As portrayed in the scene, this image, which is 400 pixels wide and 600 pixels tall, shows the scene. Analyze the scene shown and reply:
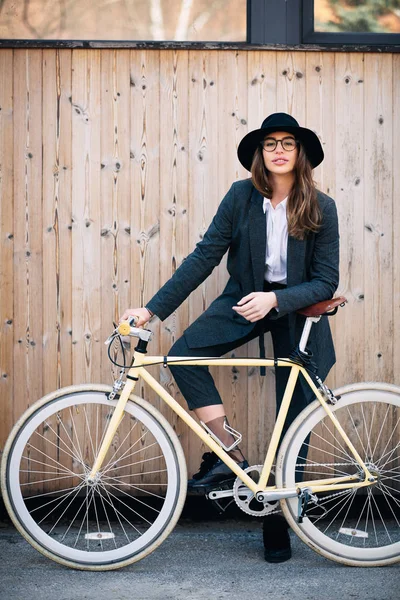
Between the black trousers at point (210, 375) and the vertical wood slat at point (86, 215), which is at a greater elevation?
the vertical wood slat at point (86, 215)

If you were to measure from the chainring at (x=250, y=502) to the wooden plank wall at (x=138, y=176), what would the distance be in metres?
0.76

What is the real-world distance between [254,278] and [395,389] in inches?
34.2

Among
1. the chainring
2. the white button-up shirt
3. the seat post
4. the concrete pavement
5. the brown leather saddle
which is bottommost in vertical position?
the concrete pavement

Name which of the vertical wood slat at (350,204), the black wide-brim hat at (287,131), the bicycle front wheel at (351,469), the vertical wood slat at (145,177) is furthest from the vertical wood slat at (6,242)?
the vertical wood slat at (350,204)

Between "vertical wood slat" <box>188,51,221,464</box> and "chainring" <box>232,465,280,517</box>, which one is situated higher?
"vertical wood slat" <box>188,51,221,464</box>

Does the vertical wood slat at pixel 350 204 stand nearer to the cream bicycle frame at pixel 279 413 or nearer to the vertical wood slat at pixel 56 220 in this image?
the cream bicycle frame at pixel 279 413

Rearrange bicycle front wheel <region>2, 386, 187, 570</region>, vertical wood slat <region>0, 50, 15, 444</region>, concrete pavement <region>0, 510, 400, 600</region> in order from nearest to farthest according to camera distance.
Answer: concrete pavement <region>0, 510, 400, 600</region> → bicycle front wheel <region>2, 386, 187, 570</region> → vertical wood slat <region>0, 50, 15, 444</region>

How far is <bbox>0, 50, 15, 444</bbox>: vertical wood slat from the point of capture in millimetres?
4430

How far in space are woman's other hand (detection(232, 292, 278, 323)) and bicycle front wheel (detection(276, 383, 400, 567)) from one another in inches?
20.1

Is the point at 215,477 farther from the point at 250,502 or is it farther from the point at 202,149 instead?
the point at 202,149

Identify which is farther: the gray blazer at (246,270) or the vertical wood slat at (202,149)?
the vertical wood slat at (202,149)

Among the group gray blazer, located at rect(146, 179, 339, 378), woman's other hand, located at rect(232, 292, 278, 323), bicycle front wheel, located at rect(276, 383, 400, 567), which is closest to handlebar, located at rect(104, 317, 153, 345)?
gray blazer, located at rect(146, 179, 339, 378)

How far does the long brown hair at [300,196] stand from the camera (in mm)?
3790

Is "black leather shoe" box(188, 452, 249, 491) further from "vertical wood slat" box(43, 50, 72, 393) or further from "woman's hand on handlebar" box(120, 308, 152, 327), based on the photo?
"vertical wood slat" box(43, 50, 72, 393)
